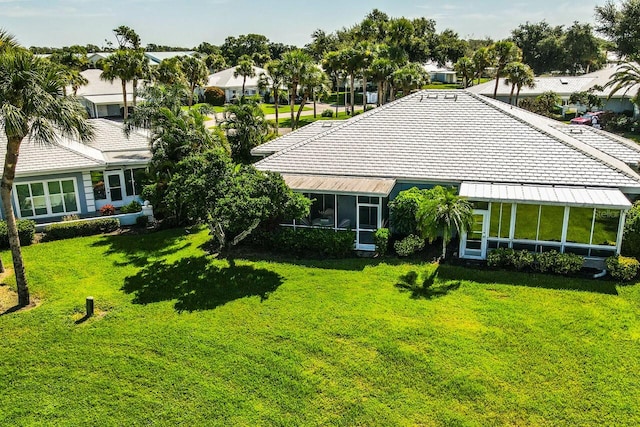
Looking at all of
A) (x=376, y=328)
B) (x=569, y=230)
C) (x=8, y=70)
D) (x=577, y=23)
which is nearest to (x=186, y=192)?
(x=8, y=70)

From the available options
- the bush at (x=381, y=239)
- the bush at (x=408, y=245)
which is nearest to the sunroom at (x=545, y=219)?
the bush at (x=408, y=245)

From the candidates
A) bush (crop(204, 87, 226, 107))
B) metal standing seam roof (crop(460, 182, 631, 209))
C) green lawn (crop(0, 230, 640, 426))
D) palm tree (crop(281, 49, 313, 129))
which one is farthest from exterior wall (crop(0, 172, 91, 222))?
bush (crop(204, 87, 226, 107))

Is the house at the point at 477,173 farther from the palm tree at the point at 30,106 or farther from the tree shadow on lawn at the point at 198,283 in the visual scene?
the palm tree at the point at 30,106

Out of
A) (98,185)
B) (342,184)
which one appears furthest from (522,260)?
(98,185)

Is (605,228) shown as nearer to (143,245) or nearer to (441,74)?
(143,245)

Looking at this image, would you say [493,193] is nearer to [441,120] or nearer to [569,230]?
[569,230]

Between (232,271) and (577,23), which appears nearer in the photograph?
(232,271)
